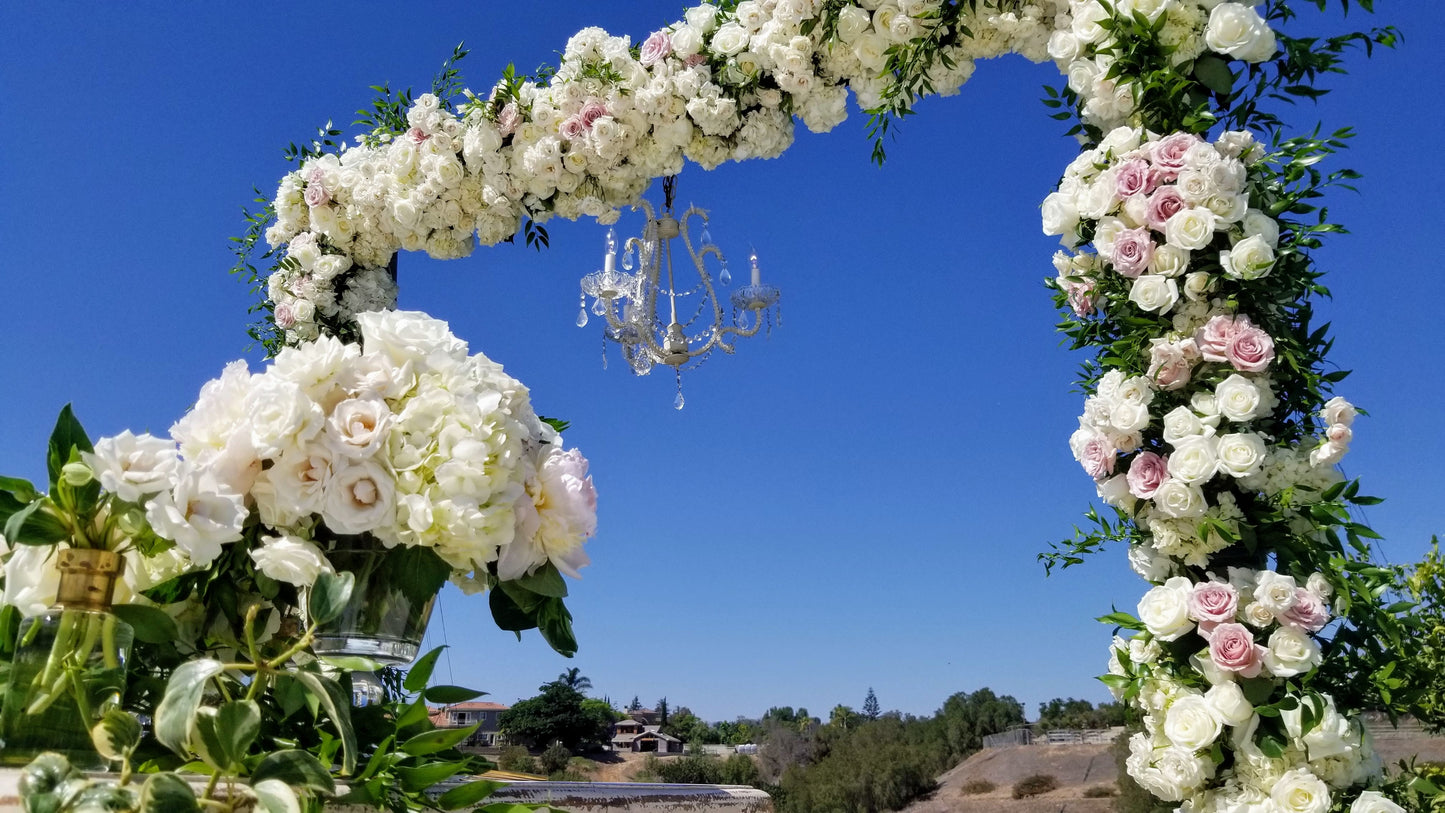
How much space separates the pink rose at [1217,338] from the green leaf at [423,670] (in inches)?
68.8

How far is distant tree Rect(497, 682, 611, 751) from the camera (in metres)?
31.1

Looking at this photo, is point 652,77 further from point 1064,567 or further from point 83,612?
point 83,612

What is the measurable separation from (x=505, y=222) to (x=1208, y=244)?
8.89 feet

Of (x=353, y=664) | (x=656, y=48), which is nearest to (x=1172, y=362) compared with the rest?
(x=353, y=664)

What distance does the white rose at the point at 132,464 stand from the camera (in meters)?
0.71

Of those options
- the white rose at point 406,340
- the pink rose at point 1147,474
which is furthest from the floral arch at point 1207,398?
the white rose at point 406,340

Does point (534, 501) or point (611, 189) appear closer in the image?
point (534, 501)

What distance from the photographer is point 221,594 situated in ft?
2.86

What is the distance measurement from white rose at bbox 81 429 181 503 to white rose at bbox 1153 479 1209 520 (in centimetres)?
183

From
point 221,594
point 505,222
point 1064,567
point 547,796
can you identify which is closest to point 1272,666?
point 1064,567

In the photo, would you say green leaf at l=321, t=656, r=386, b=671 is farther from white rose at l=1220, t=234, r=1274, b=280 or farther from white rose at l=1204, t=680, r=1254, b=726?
white rose at l=1220, t=234, r=1274, b=280

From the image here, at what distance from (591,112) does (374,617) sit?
2.91 metres

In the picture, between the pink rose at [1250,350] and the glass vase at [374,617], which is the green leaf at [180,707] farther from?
the pink rose at [1250,350]

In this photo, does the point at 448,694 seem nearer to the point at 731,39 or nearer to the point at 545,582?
the point at 545,582
